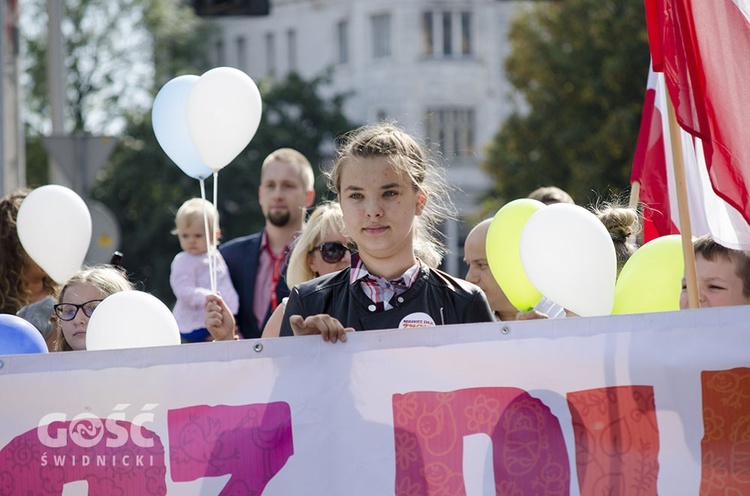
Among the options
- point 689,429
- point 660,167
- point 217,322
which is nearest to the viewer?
point 689,429

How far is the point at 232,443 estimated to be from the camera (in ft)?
11.5

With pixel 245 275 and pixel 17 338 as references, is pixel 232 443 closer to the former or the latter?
pixel 17 338

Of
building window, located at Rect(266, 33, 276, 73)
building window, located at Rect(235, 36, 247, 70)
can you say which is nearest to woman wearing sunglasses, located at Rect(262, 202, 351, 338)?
building window, located at Rect(266, 33, 276, 73)

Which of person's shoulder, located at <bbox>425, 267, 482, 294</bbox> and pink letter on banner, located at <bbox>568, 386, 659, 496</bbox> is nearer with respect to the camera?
pink letter on banner, located at <bbox>568, 386, 659, 496</bbox>

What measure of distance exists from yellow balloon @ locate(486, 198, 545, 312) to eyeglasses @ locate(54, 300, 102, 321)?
4.80 ft

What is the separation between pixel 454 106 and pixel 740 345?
4027 centimetres

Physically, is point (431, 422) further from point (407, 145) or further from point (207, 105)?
point (207, 105)

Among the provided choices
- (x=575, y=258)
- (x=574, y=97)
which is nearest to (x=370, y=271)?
(x=575, y=258)

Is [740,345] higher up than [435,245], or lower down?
lower down

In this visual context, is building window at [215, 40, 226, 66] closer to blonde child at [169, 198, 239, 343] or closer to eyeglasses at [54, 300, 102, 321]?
blonde child at [169, 198, 239, 343]

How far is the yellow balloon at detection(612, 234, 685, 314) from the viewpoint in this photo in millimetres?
4051

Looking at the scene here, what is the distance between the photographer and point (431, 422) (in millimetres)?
3500

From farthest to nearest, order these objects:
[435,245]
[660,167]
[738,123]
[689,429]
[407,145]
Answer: [660,167] → [435,245] → [407,145] → [738,123] → [689,429]

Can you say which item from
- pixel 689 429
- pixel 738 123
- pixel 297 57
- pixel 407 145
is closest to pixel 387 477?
pixel 689 429
